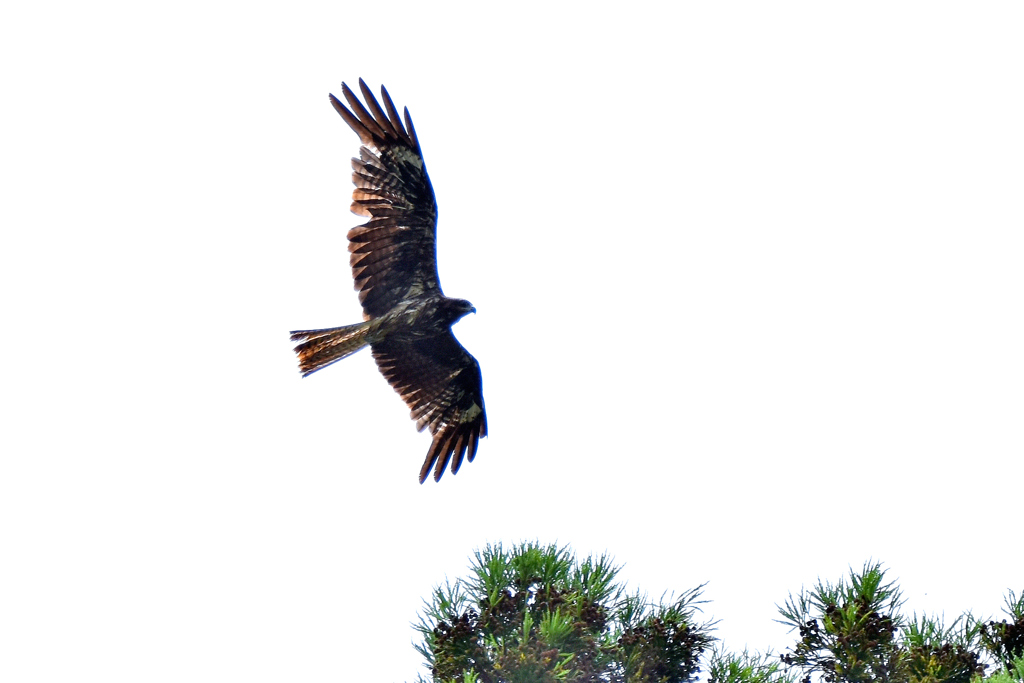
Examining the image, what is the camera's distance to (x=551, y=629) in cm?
492

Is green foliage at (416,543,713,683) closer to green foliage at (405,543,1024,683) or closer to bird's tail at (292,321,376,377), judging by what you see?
green foliage at (405,543,1024,683)

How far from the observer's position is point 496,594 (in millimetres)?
5324

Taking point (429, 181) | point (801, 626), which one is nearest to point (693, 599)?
point (801, 626)

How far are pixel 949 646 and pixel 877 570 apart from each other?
1.64 ft

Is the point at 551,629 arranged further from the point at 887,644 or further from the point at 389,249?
the point at 389,249

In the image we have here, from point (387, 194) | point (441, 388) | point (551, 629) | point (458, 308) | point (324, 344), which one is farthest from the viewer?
point (441, 388)

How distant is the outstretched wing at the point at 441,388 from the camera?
10.0 m

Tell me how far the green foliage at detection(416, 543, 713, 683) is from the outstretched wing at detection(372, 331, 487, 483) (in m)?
4.49

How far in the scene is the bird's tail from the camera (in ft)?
30.2

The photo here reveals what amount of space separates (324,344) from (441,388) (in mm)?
1372

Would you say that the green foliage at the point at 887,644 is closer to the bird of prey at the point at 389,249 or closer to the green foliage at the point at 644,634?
the green foliage at the point at 644,634

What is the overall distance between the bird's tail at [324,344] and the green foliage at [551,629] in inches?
160

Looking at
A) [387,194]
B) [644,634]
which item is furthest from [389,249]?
[644,634]

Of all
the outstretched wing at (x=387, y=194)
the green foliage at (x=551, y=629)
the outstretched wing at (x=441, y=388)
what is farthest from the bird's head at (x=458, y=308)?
the green foliage at (x=551, y=629)
